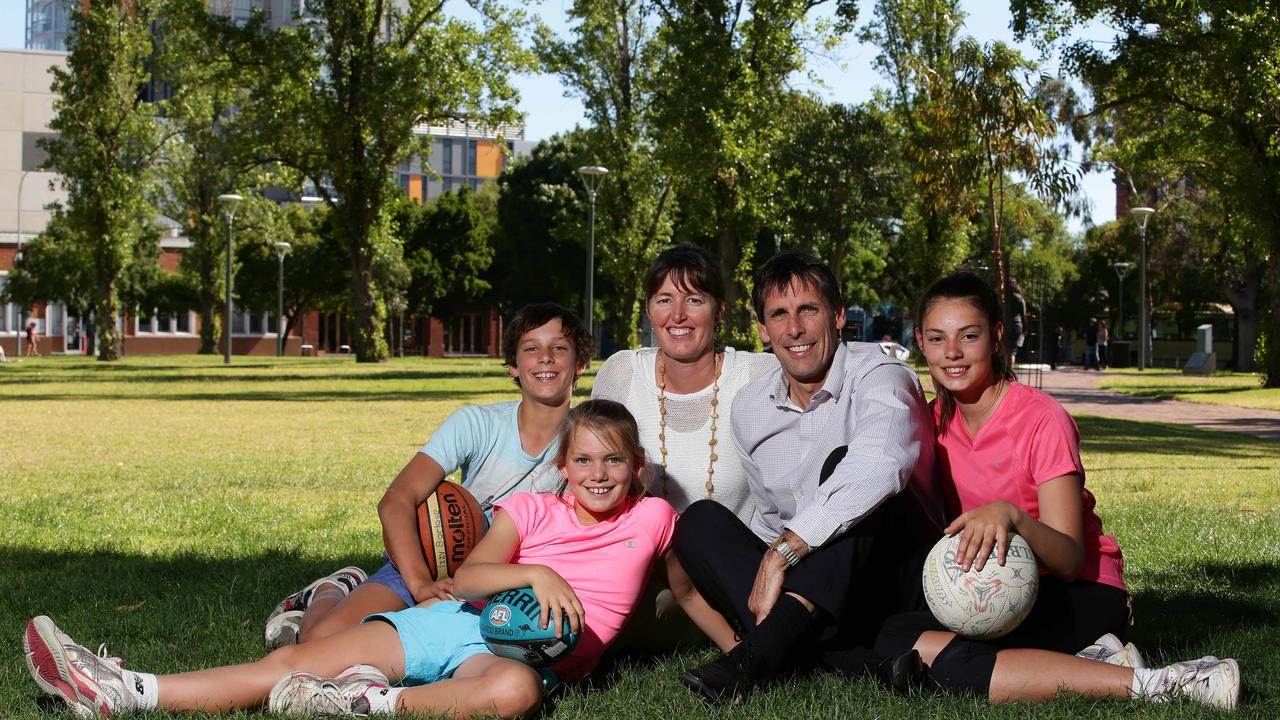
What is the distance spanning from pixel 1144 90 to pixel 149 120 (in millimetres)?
33038

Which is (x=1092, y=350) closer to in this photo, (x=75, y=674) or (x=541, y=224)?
(x=541, y=224)

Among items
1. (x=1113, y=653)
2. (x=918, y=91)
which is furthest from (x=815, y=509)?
(x=918, y=91)

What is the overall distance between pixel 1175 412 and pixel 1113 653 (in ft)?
64.8

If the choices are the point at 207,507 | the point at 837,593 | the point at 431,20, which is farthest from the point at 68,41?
the point at 837,593

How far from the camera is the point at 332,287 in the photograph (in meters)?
64.0

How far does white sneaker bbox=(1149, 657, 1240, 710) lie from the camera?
3812mm

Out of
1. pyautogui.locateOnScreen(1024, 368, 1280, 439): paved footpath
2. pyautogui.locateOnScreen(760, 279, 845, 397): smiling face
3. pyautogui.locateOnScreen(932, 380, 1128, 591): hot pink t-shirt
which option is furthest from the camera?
pyautogui.locateOnScreen(1024, 368, 1280, 439): paved footpath

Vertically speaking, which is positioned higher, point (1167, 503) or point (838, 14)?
point (838, 14)

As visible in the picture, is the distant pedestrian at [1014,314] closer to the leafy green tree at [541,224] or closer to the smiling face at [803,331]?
the smiling face at [803,331]

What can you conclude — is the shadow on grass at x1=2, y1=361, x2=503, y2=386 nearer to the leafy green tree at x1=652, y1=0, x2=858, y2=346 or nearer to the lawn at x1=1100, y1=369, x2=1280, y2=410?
the leafy green tree at x1=652, y1=0, x2=858, y2=346

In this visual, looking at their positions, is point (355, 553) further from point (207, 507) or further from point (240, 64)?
point (240, 64)

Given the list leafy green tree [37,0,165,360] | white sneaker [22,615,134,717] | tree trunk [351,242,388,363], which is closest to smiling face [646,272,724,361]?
white sneaker [22,615,134,717]

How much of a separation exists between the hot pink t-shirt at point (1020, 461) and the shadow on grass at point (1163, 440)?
401 inches

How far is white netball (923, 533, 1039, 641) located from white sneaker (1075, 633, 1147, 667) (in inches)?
13.6
